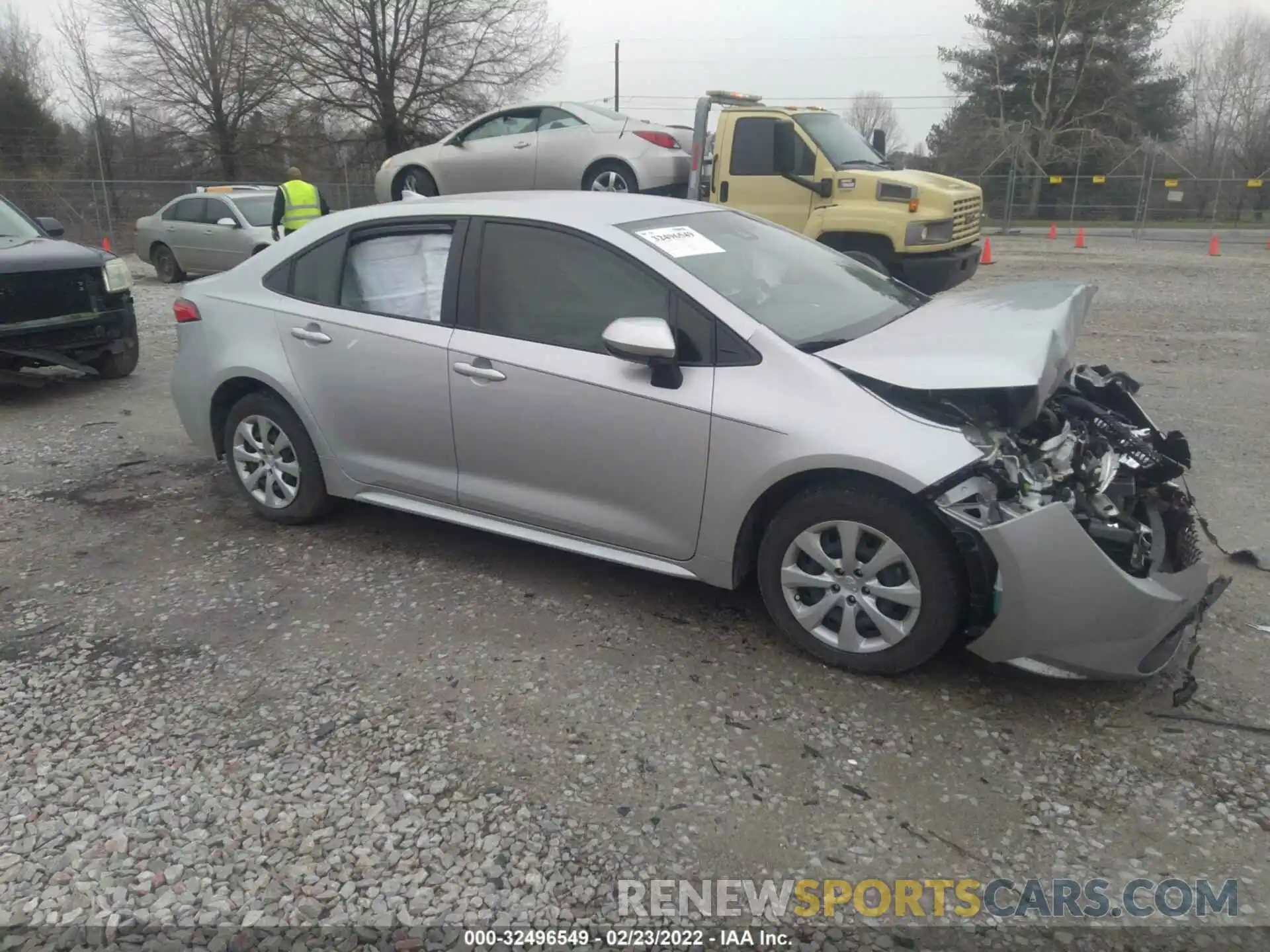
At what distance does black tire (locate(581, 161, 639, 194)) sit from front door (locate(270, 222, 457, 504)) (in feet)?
19.3

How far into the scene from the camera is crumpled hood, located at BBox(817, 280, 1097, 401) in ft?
10.4

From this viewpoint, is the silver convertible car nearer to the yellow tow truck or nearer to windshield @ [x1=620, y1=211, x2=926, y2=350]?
windshield @ [x1=620, y1=211, x2=926, y2=350]

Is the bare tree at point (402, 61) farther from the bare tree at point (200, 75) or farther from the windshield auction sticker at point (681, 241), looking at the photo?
the windshield auction sticker at point (681, 241)

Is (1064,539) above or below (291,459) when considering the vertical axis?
above

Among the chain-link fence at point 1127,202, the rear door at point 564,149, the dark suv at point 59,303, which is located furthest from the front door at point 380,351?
the chain-link fence at point 1127,202

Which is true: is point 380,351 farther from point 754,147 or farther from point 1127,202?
point 1127,202

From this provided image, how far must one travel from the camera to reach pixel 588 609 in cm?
393

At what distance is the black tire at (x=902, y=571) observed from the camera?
3109 mm

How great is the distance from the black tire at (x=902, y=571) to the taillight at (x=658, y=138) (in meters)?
7.59

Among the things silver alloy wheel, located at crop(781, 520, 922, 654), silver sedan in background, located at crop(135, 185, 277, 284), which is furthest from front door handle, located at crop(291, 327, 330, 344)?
silver sedan in background, located at crop(135, 185, 277, 284)

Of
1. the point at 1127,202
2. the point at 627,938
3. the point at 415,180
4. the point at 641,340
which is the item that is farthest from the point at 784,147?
the point at 1127,202

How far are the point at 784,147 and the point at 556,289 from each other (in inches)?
256

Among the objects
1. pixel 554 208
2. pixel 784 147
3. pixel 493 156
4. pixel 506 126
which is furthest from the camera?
pixel 506 126

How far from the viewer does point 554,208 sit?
4086 millimetres
